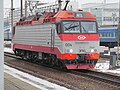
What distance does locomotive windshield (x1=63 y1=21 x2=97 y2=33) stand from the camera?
16.7m

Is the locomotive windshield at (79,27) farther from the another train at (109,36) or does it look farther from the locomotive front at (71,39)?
the another train at (109,36)

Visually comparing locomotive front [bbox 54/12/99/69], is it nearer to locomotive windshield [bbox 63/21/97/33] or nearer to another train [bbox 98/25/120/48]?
locomotive windshield [bbox 63/21/97/33]

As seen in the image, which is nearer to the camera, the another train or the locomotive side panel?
the locomotive side panel

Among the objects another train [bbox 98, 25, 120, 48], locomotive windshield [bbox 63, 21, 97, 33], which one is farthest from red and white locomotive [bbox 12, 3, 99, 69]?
another train [bbox 98, 25, 120, 48]

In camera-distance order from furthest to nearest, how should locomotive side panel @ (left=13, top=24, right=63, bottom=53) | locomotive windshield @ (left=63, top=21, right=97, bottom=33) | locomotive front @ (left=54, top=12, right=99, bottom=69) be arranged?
locomotive side panel @ (left=13, top=24, right=63, bottom=53), locomotive windshield @ (left=63, top=21, right=97, bottom=33), locomotive front @ (left=54, top=12, right=99, bottom=69)

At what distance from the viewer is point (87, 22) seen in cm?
1711

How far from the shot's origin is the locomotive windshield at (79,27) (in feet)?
54.6

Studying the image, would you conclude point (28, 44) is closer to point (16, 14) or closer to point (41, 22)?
point (41, 22)

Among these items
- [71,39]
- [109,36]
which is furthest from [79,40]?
[109,36]

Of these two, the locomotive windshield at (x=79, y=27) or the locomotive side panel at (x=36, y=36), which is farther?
the locomotive side panel at (x=36, y=36)

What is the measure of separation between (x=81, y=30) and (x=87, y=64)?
1782 mm

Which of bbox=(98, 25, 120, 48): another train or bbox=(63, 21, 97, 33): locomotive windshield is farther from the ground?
bbox=(63, 21, 97, 33): locomotive windshield

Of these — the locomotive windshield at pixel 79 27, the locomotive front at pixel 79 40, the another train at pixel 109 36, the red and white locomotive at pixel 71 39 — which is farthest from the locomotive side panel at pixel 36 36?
the another train at pixel 109 36

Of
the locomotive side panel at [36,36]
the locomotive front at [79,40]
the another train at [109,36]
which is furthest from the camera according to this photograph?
the another train at [109,36]
